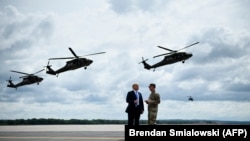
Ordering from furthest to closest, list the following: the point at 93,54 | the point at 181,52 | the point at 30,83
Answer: the point at 30,83 < the point at 181,52 < the point at 93,54

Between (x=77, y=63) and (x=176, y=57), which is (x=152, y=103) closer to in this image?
(x=77, y=63)

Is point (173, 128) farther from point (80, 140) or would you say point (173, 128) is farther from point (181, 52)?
point (181, 52)

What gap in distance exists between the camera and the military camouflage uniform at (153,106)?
634 inches

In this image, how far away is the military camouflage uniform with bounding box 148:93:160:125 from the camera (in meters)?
16.1

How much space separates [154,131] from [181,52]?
44078 mm

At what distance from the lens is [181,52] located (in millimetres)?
52688

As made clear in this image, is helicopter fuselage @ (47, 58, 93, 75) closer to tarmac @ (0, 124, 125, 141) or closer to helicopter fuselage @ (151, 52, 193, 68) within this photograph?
helicopter fuselage @ (151, 52, 193, 68)

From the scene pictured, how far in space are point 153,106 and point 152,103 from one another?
171mm

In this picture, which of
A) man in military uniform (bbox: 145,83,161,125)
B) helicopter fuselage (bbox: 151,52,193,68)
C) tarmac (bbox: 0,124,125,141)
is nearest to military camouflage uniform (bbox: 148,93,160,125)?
man in military uniform (bbox: 145,83,161,125)

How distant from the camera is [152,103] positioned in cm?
1611

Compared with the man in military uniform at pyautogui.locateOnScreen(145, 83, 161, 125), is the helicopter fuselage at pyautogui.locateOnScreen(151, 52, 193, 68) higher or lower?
higher

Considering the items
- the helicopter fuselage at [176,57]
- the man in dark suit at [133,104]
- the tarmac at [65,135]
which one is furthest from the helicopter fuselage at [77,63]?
the man in dark suit at [133,104]

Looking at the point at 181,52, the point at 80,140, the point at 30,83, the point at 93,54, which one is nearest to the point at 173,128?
the point at 80,140

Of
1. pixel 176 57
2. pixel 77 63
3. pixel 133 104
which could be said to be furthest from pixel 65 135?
pixel 176 57
